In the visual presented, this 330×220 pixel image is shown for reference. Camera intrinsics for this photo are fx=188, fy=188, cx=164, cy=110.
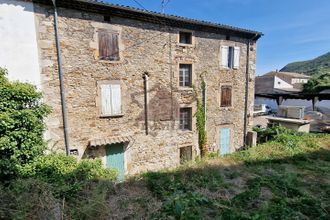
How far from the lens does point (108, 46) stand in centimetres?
830

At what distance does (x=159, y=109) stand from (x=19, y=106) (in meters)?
5.82

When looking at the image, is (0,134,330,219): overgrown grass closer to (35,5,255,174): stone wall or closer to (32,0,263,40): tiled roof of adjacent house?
(35,5,255,174): stone wall

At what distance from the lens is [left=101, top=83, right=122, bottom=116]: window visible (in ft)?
27.5

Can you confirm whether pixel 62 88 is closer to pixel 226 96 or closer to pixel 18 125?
pixel 18 125

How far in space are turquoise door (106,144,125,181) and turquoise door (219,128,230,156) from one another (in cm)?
639

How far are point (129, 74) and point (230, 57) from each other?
6606 millimetres

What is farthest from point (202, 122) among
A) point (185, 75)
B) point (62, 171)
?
point (62, 171)

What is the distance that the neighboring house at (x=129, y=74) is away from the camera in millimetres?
7137

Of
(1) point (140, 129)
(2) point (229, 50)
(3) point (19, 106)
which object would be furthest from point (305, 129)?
(3) point (19, 106)

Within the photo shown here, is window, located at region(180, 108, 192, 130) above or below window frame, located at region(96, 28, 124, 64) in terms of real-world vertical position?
below

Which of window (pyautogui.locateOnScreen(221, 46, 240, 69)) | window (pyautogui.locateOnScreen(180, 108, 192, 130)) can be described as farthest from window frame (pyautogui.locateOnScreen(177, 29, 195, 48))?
window (pyautogui.locateOnScreen(180, 108, 192, 130))

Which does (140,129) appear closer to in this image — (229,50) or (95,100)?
(95,100)

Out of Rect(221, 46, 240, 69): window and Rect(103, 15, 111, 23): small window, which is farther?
Rect(221, 46, 240, 69): window

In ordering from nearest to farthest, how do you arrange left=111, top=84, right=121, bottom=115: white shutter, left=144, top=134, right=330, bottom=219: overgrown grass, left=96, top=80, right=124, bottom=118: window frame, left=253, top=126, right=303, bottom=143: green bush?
left=144, top=134, right=330, bottom=219: overgrown grass → left=96, top=80, right=124, bottom=118: window frame → left=111, top=84, right=121, bottom=115: white shutter → left=253, top=126, right=303, bottom=143: green bush
